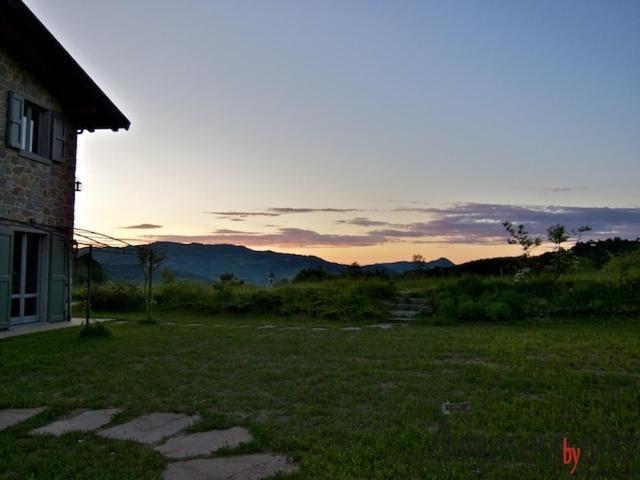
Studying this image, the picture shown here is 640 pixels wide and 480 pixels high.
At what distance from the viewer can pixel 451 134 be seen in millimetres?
13266

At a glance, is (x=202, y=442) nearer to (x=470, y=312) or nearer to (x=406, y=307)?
(x=470, y=312)

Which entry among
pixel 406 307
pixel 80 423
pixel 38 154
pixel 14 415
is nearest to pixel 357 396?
pixel 80 423

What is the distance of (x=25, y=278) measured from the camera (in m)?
10.7

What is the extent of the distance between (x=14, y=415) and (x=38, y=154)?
7.96 meters

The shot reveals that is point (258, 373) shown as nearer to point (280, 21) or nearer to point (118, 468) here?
point (118, 468)

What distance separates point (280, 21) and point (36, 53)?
533 cm

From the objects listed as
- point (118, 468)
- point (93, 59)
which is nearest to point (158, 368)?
point (118, 468)

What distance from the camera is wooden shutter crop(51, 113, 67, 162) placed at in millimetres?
11000

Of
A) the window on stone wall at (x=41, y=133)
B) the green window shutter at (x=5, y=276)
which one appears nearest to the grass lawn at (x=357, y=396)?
the green window shutter at (x=5, y=276)

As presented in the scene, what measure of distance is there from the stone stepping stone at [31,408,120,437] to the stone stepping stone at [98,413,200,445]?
0.69ft

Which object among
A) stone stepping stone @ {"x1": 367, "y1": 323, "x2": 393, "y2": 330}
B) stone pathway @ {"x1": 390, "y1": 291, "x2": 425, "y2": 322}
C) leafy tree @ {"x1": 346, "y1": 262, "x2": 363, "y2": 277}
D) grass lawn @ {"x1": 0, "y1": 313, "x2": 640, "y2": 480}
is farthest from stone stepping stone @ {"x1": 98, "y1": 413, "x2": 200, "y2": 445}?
leafy tree @ {"x1": 346, "y1": 262, "x2": 363, "y2": 277}

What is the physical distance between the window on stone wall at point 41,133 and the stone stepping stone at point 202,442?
8.72m

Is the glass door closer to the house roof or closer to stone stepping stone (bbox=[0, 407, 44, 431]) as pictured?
the house roof

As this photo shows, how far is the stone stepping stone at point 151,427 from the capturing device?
376cm
